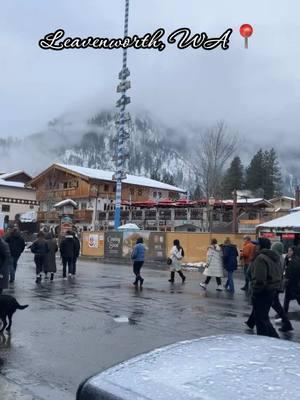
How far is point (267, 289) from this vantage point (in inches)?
348

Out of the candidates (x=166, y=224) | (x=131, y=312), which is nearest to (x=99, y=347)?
(x=131, y=312)

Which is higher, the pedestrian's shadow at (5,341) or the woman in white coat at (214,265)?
the woman in white coat at (214,265)

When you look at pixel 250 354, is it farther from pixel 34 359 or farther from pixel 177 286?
pixel 177 286

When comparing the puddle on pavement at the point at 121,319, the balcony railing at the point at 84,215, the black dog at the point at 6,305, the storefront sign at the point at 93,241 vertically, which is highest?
the balcony railing at the point at 84,215

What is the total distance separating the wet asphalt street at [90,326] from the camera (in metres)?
6.45

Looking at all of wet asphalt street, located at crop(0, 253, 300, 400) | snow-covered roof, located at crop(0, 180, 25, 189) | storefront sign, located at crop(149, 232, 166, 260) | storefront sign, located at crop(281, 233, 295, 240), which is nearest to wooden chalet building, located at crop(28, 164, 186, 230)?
snow-covered roof, located at crop(0, 180, 25, 189)

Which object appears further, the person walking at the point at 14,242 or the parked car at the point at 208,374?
the person walking at the point at 14,242

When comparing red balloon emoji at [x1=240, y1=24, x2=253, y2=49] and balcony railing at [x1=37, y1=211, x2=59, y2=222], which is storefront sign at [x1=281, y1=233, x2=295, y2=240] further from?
balcony railing at [x1=37, y1=211, x2=59, y2=222]

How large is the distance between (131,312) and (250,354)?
358 inches

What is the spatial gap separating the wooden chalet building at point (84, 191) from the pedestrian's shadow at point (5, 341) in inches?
1908

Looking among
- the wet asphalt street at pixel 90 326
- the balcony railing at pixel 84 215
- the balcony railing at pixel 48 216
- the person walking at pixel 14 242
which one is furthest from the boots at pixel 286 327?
the balcony railing at pixel 48 216

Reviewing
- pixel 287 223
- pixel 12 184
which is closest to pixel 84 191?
pixel 12 184

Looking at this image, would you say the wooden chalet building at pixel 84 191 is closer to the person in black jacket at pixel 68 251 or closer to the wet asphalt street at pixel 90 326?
the person in black jacket at pixel 68 251

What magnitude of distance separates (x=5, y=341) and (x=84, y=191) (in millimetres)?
54810
